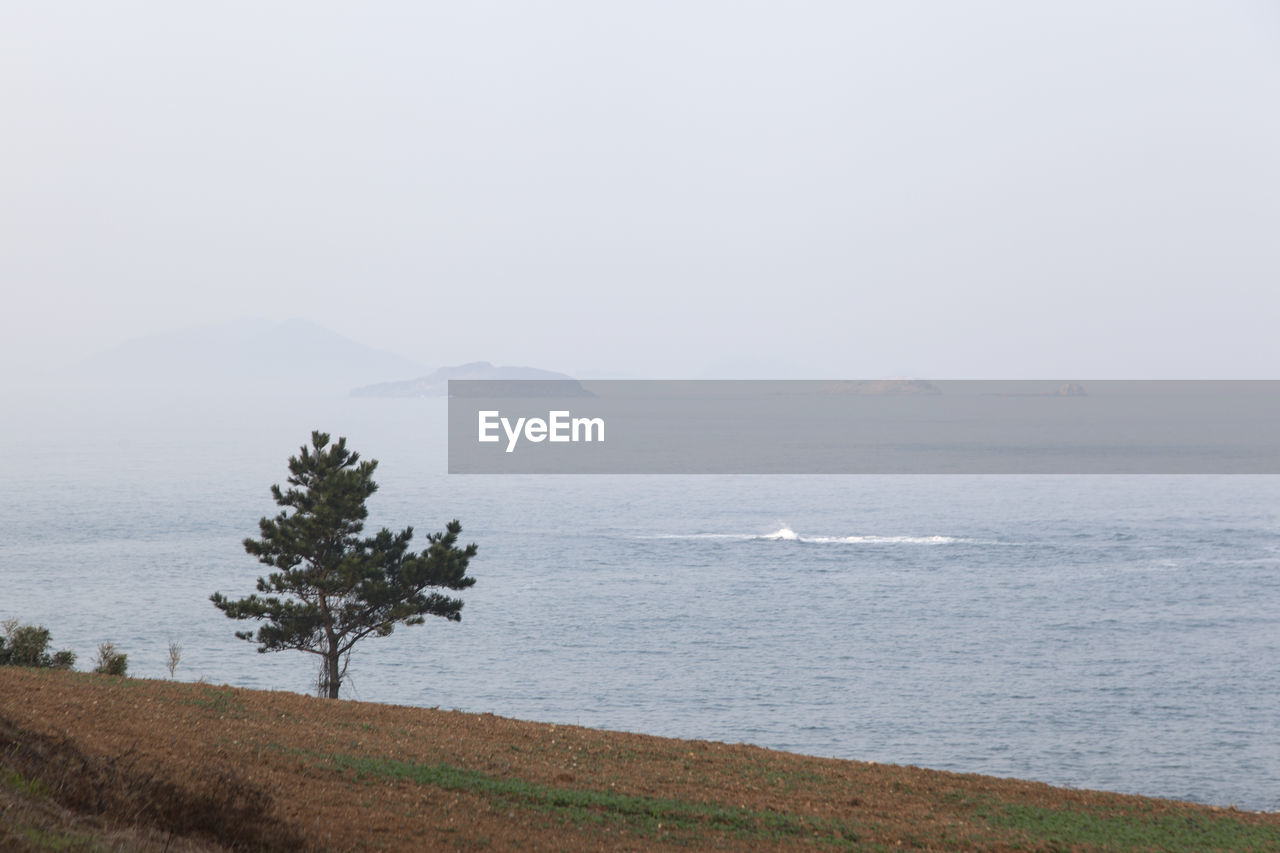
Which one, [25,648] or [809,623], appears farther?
[809,623]

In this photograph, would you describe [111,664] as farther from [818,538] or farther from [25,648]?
[818,538]

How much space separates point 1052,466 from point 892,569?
344 feet

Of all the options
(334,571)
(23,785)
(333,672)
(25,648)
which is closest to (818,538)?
(333,672)

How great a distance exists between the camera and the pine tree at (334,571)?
107ft

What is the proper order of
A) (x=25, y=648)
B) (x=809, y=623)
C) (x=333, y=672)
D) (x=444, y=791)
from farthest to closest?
1. (x=809, y=623)
2. (x=333, y=672)
3. (x=25, y=648)
4. (x=444, y=791)

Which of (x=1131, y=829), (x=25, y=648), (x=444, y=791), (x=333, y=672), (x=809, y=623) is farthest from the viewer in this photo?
(x=809, y=623)

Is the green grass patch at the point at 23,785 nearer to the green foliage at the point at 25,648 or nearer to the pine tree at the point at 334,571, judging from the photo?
the green foliage at the point at 25,648

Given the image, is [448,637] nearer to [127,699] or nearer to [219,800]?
[127,699]

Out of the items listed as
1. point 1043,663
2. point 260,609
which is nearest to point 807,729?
point 1043,663

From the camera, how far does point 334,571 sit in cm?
3300

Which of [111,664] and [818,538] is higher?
[111,664]

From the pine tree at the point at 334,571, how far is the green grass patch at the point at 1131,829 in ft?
61.8

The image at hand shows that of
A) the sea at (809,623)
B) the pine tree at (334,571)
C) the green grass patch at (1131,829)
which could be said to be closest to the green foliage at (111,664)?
the pine tree at (334,571)

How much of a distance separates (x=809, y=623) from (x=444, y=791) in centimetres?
4894
